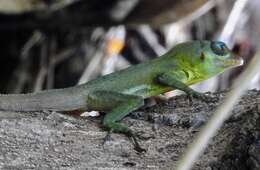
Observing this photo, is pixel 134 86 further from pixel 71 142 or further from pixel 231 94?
pixel 231 94

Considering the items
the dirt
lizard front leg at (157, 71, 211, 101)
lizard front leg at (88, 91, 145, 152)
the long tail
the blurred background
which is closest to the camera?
the dirt

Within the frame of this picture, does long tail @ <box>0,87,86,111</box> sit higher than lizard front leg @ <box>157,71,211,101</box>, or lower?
lower

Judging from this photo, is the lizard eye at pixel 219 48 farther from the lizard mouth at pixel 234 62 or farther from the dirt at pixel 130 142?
the dirt at pixel 130 142

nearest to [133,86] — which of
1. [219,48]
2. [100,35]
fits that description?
[219,48]

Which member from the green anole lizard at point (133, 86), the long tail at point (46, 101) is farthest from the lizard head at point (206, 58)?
the long tail at point (46, 101)

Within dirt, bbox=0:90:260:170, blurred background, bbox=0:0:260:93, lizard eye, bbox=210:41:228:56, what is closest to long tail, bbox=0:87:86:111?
dirt, bbox=0:90:260:170

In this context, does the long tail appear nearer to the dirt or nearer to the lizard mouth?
the dirt
